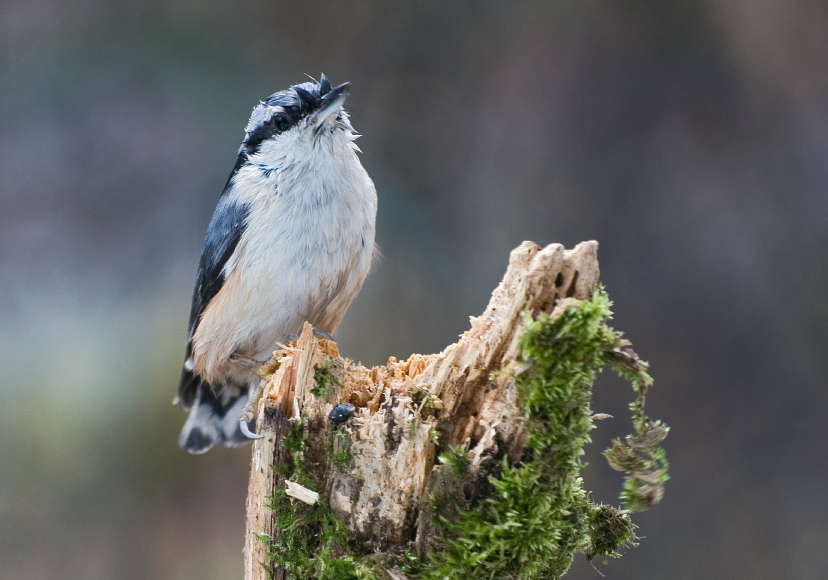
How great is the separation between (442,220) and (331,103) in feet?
4.61

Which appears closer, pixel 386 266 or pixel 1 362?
pixel 1 362

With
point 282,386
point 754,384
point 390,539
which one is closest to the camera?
point 390,539

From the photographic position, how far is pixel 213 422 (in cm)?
316

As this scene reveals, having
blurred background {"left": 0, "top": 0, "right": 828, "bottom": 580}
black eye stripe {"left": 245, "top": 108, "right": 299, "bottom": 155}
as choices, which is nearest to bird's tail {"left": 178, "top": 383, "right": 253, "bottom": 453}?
blurred background {"left": 0, "top": 0, "right": 828, "bottom": 580}

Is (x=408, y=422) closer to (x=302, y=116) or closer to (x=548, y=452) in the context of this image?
(x=548, y=452)

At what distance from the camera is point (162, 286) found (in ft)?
11.9

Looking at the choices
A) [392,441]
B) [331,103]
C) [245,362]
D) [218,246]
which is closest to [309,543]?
[392,441]

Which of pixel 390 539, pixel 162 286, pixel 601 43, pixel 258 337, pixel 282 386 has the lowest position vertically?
pixel 390 539

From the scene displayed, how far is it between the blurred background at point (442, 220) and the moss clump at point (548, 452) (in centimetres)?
180

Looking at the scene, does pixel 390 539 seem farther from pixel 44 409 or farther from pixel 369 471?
pixel 44 409

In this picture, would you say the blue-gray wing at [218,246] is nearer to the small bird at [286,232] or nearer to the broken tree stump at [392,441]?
the small bird at [286,232]

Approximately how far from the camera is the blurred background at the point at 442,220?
3.39m

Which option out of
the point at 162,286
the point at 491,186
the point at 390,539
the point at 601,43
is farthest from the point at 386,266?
the point at 390,539

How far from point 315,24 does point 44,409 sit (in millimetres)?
2562
